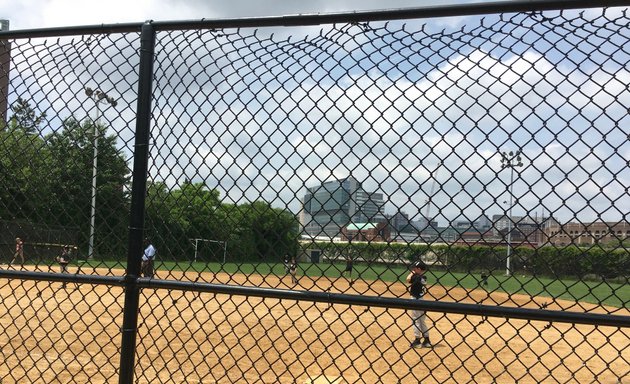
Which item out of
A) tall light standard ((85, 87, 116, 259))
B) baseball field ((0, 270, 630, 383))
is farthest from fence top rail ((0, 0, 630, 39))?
baseball field ((0, 270, 630, 383))

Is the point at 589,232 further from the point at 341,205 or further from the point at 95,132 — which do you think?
the point at 95,132

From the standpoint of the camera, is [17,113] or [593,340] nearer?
[17,113]

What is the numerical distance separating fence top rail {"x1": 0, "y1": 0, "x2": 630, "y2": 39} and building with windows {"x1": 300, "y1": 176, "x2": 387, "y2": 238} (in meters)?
0.73

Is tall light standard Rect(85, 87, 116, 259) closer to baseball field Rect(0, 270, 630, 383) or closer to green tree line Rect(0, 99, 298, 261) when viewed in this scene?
green tree line Rect(0, 99, 298, 261)

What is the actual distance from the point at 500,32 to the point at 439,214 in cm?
83

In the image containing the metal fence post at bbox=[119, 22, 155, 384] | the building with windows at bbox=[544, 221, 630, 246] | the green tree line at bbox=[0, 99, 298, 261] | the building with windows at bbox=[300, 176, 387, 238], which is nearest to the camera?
the building with windows at bbox=[544, 221, 630, 246]

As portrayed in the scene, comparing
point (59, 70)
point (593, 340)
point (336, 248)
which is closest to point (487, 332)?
point (593, 340)

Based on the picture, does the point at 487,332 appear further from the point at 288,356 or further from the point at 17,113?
Result: the point at 17,113

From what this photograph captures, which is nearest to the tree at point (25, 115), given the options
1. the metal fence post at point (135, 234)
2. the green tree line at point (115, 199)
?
the green tree line at point (115, 199)

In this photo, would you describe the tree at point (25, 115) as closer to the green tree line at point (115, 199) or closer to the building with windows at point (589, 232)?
the green tree line at point (115, 199)

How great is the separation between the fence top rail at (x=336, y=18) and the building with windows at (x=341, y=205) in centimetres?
73

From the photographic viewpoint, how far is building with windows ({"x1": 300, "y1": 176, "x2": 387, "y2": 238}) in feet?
8.15

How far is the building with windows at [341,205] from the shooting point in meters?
2.48

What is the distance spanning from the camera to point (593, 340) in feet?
40.5
